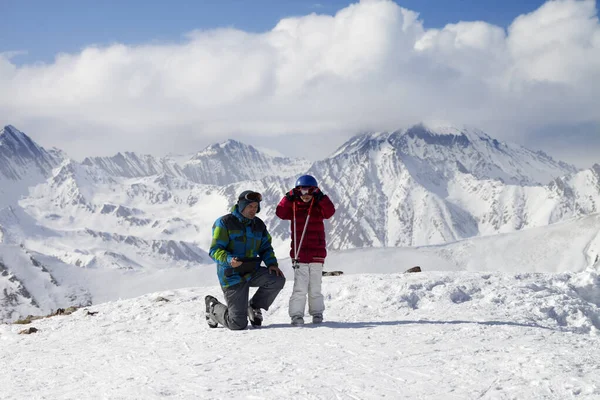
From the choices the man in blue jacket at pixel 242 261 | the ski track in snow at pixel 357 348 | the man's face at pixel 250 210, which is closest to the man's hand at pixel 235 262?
the man in blue jacket at pixel 242 261

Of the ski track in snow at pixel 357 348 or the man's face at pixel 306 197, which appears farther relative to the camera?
the man's face at pixel 306 197

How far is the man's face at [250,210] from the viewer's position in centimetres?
1044

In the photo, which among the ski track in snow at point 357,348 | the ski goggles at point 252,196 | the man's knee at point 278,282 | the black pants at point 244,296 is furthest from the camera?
the man's knee at point 278,282

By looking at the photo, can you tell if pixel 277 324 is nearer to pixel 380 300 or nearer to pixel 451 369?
pixel 380 300

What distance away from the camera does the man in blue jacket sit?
10.5 metres

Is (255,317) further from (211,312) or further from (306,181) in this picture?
(306,181)

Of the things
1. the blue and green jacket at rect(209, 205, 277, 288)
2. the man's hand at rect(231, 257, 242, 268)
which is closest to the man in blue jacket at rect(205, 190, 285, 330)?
the blue and green jacket at rect(209, 205, 277, 288)

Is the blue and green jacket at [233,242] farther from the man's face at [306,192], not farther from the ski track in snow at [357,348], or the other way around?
the ski track in snow at [357,348]

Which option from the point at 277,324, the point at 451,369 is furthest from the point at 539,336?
the point at 277,324

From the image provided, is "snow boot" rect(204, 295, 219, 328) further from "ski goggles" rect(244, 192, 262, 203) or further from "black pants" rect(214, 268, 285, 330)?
"ski goggles" rect(244, 192, 262, 203)

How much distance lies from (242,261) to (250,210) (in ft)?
3.12

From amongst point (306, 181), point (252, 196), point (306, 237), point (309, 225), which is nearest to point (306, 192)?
point (306, 181)

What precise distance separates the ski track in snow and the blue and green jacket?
3.48 feet

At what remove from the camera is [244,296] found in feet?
34.8
